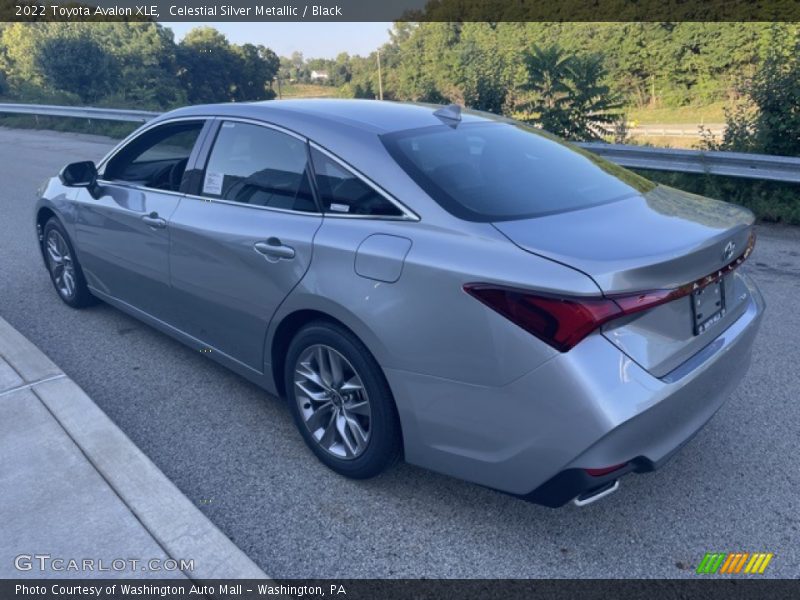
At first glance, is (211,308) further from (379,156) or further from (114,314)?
(114,314)

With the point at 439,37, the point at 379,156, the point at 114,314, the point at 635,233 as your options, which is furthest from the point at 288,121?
Answer: the point at 439,37

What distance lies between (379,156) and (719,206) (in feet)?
5.17

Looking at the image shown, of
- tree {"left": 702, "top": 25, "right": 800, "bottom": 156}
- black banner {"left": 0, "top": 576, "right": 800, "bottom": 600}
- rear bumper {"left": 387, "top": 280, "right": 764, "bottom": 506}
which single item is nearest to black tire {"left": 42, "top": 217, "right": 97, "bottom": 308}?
black banner {"left": 0, "top": 576, "right": 800, "bottom": 600}

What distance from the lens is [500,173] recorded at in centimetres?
297

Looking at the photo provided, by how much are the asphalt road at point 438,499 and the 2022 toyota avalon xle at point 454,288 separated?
0.85 feet

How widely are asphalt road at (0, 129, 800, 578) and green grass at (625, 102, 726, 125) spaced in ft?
136

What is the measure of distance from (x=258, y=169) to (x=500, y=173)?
127cm

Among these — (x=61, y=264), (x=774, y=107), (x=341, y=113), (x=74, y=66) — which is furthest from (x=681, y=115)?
(x=341, y=113)

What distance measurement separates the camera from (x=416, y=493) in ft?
9.64

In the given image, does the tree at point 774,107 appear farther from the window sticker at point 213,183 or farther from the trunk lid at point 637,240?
the window sticker at point 213,183

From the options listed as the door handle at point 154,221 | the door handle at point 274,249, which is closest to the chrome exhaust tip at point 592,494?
the door handle at point 274,249

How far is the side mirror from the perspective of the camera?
15.1 feet

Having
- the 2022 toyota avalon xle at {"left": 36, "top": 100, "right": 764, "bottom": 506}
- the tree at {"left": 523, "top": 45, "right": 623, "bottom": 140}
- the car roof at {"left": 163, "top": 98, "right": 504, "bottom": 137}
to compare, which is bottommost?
the 2022 toyota avalon xle at {"left": 36, "top": 100, "right": 764, "bottom": 506}

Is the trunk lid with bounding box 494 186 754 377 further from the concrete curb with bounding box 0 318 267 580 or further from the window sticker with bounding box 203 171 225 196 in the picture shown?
the window sticker with bounding box 203 171 225 196
